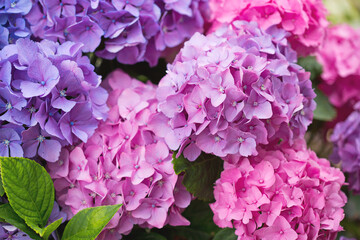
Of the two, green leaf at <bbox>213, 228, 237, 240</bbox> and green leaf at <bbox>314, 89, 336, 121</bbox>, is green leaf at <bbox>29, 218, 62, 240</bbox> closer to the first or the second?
green leaf at <bbox>213, 228, 237, 240</bbox>

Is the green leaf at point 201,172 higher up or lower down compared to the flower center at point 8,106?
lower down

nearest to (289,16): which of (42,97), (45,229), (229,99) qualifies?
(229,99)

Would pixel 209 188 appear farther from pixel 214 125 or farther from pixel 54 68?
pixel 54 68

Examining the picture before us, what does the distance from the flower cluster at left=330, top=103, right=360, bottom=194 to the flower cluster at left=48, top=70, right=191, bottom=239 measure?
459mm

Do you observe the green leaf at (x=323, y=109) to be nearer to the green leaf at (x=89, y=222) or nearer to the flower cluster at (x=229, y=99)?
the flower cluster at (x=229, y=99)

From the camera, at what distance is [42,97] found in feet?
2.54

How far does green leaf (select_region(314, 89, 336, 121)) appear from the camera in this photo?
1201 mm

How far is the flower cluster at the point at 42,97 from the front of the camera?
0.75 metres

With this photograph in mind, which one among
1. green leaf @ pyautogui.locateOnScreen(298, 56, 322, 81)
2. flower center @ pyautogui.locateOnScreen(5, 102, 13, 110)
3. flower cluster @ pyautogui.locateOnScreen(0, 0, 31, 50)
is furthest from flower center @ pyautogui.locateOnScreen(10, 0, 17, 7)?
green leaf @ pyautogui.locateOnScreen(298, 56, 322, 81)

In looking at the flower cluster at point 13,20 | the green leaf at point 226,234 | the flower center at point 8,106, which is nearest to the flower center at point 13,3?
the flower cluster at point 13,20

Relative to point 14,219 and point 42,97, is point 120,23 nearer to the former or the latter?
point 42,97

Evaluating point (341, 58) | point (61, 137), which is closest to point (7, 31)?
point (61, 137)

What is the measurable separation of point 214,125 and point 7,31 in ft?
1.37

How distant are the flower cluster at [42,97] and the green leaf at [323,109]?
66cm
